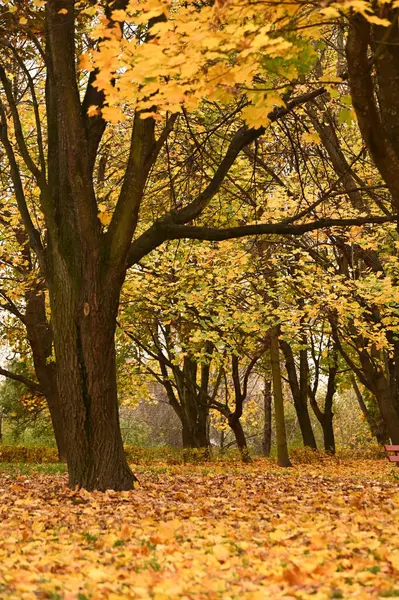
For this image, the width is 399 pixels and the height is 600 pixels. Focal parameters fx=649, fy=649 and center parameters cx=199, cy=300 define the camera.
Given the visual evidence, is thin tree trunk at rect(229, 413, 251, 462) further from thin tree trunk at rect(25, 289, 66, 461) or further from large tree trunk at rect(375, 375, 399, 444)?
thin tree trunk at rect(25, 289, 66, 461)

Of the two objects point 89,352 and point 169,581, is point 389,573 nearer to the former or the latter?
point 169,581

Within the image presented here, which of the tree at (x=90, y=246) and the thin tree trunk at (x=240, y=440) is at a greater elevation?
the tree at (x=90, y=246)

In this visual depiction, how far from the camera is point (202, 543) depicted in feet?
15.8

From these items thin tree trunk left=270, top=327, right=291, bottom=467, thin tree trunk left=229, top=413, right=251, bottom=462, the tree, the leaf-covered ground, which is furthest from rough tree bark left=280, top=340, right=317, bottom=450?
the tree

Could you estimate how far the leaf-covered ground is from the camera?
355 cm

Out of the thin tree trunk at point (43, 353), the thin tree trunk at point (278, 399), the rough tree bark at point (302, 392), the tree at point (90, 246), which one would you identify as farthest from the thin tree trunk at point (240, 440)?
the tree at point (90, 246)

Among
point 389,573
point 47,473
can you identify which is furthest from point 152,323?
point 389,573

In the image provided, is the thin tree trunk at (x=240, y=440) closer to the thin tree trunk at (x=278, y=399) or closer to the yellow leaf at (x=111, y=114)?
the thin tree trunk at (x=278, y=399)

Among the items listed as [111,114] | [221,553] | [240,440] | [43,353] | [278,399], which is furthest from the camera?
[240,440]

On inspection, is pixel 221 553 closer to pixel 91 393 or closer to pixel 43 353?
pixel 91 393

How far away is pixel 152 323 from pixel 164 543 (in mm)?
13979

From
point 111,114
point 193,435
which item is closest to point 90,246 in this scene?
point 111,114

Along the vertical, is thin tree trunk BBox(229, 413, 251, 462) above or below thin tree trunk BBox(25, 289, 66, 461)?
below

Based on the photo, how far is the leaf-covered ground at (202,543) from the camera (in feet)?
11.6
